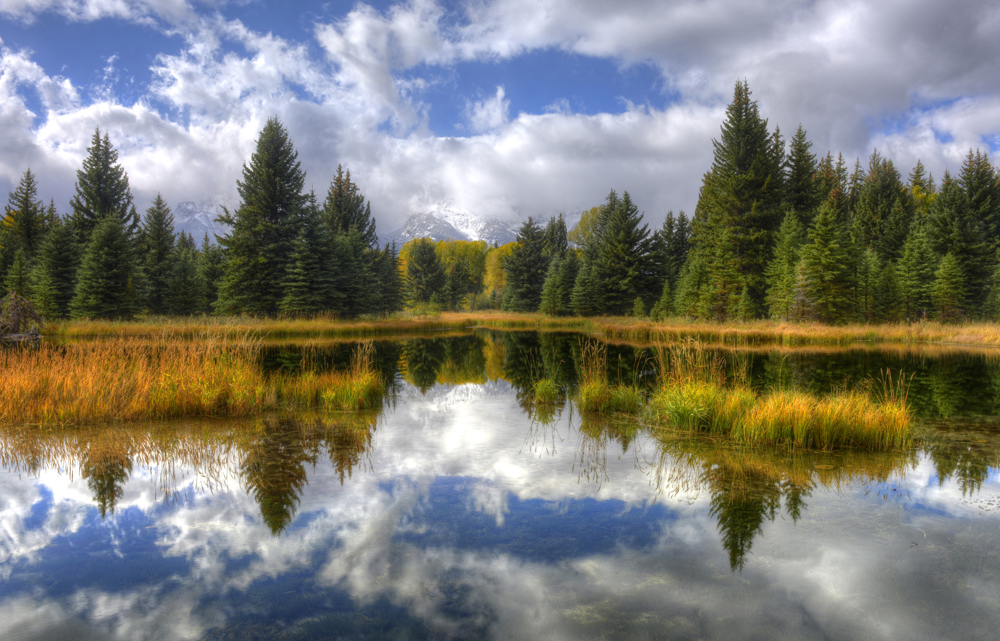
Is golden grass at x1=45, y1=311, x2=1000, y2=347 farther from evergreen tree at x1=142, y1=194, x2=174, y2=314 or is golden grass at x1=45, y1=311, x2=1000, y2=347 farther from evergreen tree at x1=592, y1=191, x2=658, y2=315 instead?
evergreen tree at x1=592, y1=191, x2=658, y2=315

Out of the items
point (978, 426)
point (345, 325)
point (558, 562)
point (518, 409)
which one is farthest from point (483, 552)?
point (345, 325)

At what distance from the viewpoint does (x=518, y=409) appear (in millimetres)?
10031

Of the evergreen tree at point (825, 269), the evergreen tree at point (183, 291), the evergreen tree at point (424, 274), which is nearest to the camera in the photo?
the evergreen tree at point (825, 269)

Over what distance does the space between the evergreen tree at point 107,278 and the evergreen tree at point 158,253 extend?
4831 mm

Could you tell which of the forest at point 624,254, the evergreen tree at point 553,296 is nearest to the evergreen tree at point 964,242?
the forest at point 624,254

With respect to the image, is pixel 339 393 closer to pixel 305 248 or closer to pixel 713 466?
pixel 713 466

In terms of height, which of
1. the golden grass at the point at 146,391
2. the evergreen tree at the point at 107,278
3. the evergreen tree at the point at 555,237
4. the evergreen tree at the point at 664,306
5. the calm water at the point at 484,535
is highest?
the evergreen tree at the point at 555,237

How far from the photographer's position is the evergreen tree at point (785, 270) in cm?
2909

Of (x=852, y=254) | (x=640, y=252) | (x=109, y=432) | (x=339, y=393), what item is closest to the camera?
(x=109, y=432)

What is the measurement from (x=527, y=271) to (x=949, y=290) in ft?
110

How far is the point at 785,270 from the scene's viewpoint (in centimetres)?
2931

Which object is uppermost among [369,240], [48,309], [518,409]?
[369,240]

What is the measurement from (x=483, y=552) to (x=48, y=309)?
33655 millimetres

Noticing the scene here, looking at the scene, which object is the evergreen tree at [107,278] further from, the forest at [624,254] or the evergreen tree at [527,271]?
the evergreen tree at [527,271]
